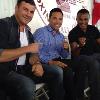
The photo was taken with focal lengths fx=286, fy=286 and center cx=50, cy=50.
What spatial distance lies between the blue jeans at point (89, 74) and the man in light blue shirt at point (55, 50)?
16 centimetres

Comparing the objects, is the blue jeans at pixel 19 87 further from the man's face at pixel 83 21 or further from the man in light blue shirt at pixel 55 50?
the man's face at pixel 83 21

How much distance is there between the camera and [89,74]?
10.9ft

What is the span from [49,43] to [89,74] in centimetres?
60

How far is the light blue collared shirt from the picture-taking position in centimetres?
336

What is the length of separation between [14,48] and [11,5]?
1048mm

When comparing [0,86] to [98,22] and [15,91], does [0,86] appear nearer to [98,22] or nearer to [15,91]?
[15,91]

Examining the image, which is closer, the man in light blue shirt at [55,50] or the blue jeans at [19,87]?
the blue jeans at [19,87]

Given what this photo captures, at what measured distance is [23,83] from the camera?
2387mm

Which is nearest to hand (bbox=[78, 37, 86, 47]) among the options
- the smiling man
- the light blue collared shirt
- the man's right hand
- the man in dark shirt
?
the man in dark shirt

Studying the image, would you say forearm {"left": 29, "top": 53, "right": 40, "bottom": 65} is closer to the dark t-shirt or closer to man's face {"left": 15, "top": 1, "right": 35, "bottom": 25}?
man's face {"left": 15, "top": 1, "right": 35, "bottom": 25}

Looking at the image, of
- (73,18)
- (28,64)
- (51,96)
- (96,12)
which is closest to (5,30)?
(28,64)

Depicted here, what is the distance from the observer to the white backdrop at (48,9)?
3.44 meters

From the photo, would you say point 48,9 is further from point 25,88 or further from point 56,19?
point 25,88

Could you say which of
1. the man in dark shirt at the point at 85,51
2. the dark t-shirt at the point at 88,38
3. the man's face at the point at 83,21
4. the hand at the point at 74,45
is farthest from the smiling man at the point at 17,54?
the man's face at the point at 83,21
